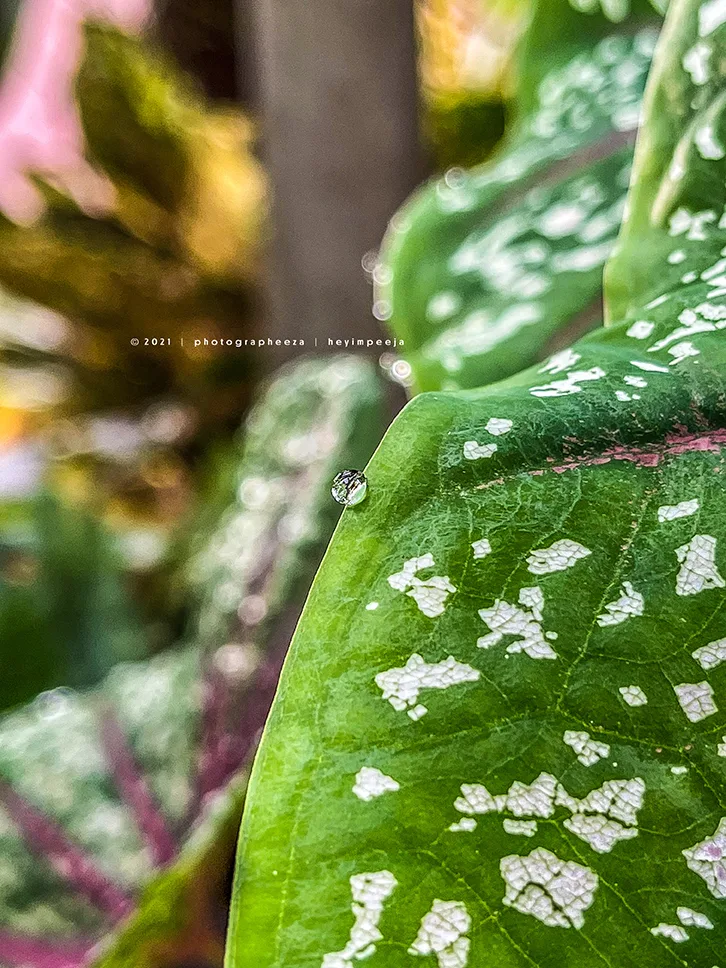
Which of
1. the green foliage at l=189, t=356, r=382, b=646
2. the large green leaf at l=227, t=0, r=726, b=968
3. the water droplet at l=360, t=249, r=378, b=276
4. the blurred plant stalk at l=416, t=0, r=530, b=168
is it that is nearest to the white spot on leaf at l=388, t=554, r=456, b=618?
the large green leaf at l=227, t=0, r=726, b=968

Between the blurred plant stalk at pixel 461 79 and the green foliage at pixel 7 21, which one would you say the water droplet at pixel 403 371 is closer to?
the blurred plant stalk at pixel 461 79

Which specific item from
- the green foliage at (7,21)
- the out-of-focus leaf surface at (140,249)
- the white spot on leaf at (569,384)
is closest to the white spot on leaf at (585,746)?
the white spot on leaf at (569,384)

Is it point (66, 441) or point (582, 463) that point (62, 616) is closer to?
point (66, 441)

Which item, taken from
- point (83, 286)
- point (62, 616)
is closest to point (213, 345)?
point (83, 286)

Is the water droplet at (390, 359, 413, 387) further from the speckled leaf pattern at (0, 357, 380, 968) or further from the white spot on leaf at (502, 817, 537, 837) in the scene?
the white spot on leaf at (502, 817, 537, 837)

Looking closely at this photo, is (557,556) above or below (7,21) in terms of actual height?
below

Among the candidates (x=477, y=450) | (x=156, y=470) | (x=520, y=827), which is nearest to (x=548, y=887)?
(x=520, y=827)

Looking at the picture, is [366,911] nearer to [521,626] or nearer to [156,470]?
[521,626]
